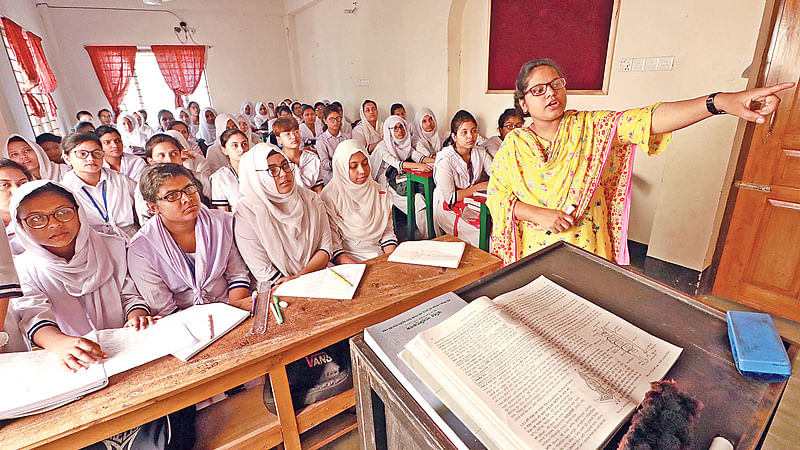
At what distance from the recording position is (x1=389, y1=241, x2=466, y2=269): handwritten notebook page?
136cm

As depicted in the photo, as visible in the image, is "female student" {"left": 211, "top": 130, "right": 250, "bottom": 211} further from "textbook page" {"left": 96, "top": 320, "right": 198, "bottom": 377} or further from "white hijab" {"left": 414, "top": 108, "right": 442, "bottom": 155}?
"white hijab" {"left": 414, "top": 108, "right": 442, "bottom": 155}

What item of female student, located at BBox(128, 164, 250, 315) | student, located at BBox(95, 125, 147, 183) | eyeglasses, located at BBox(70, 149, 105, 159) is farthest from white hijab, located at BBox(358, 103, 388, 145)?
female student, located at BBox(128, 164, 250, 315)

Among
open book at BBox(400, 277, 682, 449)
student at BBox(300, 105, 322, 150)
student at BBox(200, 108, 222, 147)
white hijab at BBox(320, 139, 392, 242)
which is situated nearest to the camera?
open book at BBox(400, 277, 682, 449)

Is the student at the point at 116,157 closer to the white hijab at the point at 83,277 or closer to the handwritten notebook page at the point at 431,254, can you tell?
the white hijab at the point at 83,277

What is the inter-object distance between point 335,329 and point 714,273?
2.57 meters

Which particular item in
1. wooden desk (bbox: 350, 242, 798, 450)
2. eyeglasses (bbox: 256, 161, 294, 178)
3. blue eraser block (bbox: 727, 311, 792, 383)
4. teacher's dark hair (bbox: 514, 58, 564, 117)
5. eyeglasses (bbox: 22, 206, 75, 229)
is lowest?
wooden desk (bbox: 350, 242, 798, 450)

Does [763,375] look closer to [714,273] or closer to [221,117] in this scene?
[714,273]

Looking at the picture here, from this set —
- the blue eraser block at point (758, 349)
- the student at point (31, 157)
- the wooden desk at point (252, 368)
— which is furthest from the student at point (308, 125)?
the blue eraser block at point (758, 349)

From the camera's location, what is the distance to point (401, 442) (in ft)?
1.78

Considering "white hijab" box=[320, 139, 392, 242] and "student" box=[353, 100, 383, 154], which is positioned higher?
"student" box=[353, 100, 383, 154]

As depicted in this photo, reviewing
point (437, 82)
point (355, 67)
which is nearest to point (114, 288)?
point (437, 82)

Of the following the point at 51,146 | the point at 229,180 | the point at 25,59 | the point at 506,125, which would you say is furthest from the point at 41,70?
the point at 506,125

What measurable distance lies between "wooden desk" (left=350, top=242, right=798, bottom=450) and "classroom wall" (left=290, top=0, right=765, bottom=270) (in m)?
1.98

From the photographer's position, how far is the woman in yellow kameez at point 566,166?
46.6 inches
